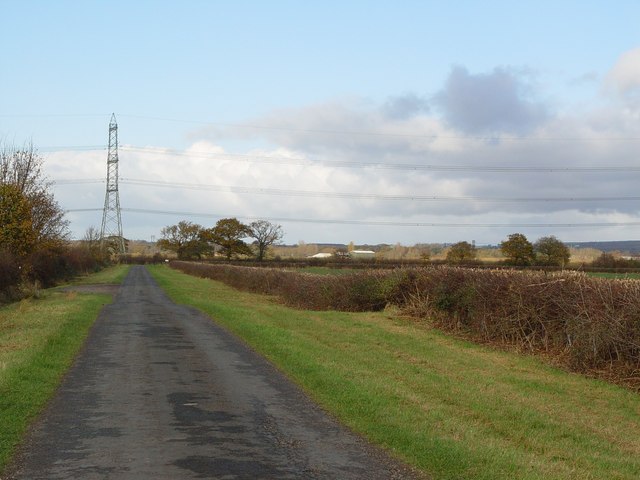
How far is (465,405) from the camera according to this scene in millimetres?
10328

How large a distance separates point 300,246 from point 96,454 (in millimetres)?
130536

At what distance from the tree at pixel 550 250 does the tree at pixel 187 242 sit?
75.6 m

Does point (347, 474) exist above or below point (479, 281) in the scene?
below

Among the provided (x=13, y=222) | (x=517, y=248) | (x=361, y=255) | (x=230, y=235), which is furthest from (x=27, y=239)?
(x=230, y=235)

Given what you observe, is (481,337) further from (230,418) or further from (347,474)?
(347,474)

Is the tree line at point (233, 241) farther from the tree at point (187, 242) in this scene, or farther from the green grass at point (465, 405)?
the green grass at point (465, 405)

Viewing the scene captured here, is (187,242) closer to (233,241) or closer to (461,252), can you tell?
(233,241)

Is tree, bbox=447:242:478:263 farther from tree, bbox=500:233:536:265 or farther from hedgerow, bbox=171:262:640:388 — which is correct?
hedgerow, bbox=171:262:640:388

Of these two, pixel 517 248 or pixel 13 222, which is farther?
pixel 517 248

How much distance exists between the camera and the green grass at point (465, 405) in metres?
7.37

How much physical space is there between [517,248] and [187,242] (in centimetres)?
9113

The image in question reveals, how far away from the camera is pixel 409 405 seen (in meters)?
10.0

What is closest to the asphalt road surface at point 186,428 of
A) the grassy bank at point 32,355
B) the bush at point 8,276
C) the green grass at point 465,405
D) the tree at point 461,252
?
the grassy bank at point 32,355

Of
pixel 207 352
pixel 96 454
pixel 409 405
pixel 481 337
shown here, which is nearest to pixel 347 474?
pixel 96 454
